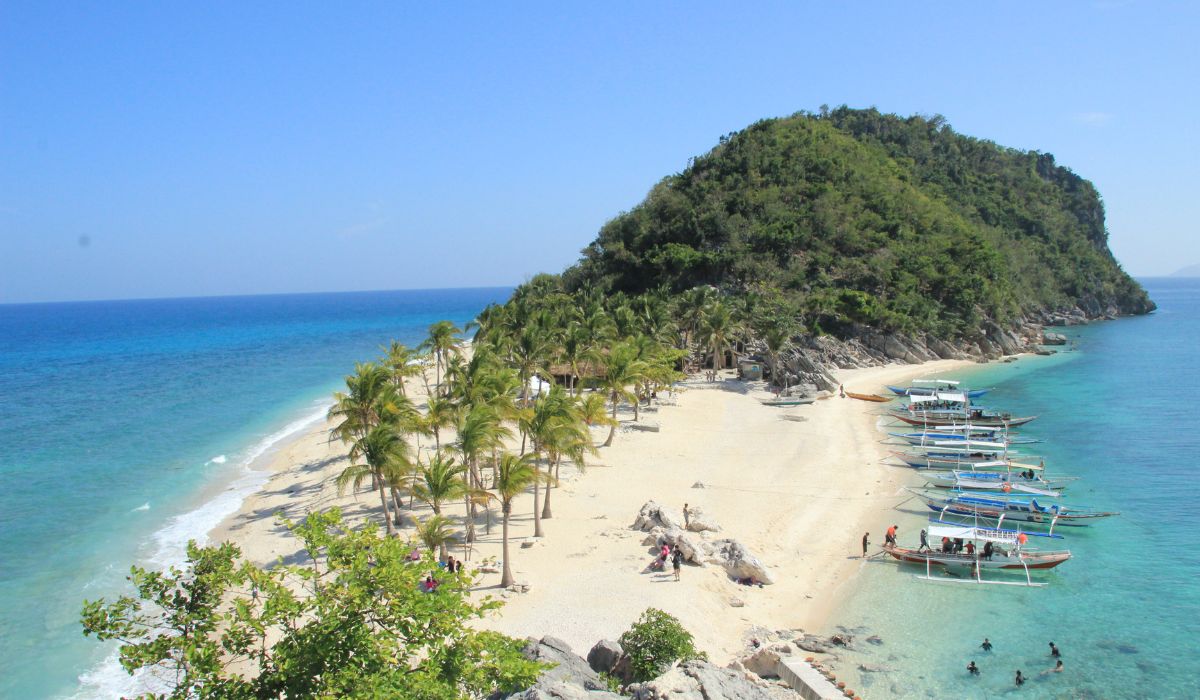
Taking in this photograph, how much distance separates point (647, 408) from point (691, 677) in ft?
109

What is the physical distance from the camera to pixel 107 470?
37.5m

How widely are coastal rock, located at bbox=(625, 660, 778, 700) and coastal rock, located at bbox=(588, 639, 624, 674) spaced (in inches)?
54.8

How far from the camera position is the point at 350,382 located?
27.1m

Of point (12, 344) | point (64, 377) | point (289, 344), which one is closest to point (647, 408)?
point (64, 377)

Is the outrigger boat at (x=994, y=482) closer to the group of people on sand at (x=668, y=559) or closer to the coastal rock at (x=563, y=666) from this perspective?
the group of people on sand at (x=668, y=559)

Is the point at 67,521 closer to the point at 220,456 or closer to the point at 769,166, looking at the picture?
the point at 220,456

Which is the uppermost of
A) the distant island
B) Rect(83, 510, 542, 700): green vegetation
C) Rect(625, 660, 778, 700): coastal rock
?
the distant island

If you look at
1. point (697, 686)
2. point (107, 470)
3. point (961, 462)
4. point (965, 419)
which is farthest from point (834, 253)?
point (697, 686)

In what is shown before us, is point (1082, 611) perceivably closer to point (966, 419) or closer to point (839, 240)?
point (966, 419)

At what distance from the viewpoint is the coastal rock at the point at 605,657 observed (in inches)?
607

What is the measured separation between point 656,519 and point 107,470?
30.9 m

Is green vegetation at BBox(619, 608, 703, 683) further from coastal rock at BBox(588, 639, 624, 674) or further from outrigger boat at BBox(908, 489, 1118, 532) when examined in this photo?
outrigger boat at BBox(908, 489, 1118, 532)

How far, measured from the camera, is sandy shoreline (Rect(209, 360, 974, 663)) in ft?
65.2

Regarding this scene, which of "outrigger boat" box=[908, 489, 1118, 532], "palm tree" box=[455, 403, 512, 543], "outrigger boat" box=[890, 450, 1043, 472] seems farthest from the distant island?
"palm tree" box=[455, 403, 512, 543]
